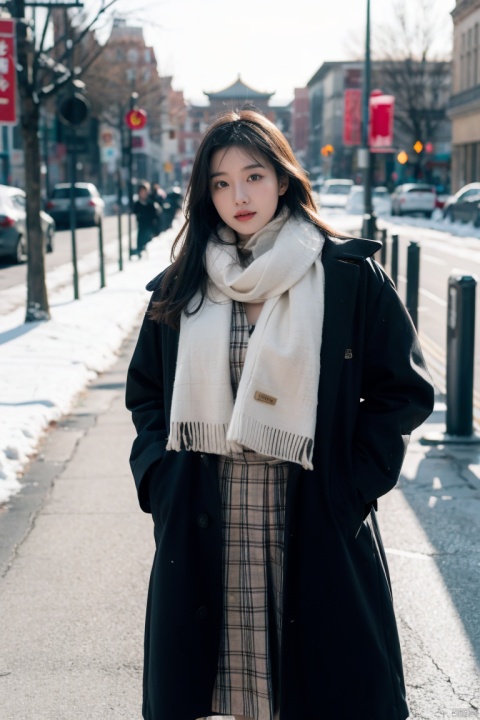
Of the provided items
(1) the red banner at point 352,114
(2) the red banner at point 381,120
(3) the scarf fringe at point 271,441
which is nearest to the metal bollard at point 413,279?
(3) the scarf fringe at point 271,441

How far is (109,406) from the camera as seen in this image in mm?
8523

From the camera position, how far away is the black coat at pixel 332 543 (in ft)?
8.34

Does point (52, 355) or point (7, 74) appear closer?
point (52, 355)

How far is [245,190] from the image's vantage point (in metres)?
2.65

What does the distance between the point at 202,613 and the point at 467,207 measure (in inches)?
1481

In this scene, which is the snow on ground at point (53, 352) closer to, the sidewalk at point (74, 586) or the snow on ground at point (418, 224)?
the sidewalk at point (74, 586)

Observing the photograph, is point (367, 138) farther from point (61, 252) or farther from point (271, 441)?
point (271, 441)

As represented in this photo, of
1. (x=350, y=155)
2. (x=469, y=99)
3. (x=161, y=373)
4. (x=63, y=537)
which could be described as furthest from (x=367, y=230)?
→ (x=350, y=155)

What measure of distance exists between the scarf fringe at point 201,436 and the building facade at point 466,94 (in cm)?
5409

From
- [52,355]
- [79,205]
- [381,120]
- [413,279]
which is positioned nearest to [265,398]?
[52,355]

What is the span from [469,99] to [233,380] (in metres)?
56.7

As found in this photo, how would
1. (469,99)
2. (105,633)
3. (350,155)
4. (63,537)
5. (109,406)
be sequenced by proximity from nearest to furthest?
(105,633), (63,537), (109,406), (469,99), (350,155)

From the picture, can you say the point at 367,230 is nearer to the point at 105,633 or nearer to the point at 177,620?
the point at 105,633

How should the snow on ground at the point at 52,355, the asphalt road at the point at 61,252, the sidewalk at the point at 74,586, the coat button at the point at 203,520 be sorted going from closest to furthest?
the coat button at the point at 203,520 → the sidewalk at the point at 74,586 → the snow on ground at the point at 52,355 → the asphalt road at the point at 61,252
